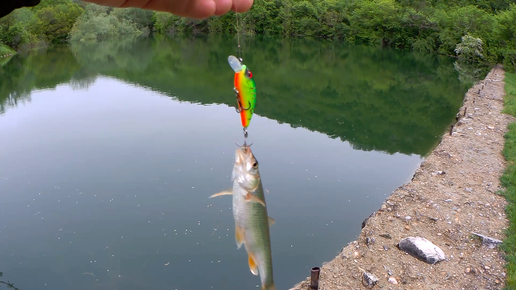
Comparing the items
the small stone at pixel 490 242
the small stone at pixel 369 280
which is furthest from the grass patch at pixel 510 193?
the small stone at pixel 369 280

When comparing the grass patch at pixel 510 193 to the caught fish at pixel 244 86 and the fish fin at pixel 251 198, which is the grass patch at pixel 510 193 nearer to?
the fish fin at pixel 251 198

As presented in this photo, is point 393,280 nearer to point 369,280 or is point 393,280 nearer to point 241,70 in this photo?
point 369,280

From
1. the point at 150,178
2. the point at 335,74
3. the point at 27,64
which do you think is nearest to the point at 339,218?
the point at 150,178

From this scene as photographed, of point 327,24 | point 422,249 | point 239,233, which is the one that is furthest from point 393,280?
point 327,24

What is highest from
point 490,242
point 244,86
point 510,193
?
point 244,86

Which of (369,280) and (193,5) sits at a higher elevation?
(193,5)

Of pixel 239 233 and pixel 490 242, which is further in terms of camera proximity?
pixel 490 242

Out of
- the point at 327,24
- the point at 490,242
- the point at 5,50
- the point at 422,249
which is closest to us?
the point at 422,249
